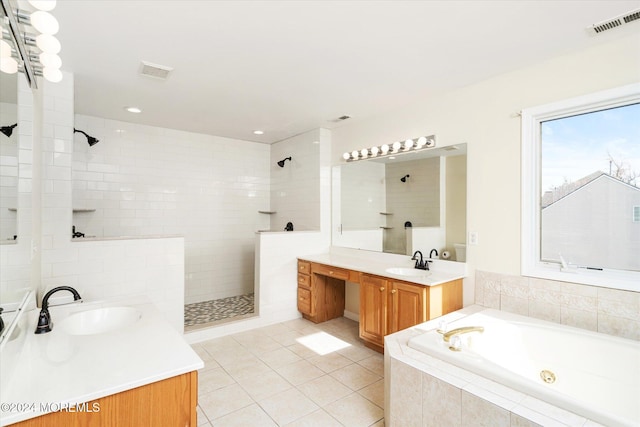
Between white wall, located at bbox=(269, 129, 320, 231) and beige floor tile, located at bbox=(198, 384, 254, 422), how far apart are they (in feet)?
7.61

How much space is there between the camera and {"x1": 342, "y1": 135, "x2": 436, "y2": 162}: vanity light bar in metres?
3.18

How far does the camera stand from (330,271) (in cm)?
364

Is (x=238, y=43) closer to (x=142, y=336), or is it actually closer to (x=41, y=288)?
(x=142, y=336)

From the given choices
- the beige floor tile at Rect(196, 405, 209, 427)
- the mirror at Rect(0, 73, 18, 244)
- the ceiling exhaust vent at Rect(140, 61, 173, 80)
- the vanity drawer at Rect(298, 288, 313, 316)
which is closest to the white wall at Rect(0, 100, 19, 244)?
the mirror at Rect(0, 73, 18, 244)

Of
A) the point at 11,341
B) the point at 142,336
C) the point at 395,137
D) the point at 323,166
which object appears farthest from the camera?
the point at 323,166

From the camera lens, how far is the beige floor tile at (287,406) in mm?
2146

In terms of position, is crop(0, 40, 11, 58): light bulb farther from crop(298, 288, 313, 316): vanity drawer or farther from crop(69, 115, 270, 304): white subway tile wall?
crop(298, 288, 313, 316): vanity drawer

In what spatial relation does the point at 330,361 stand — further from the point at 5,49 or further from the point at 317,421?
the point at 5,49

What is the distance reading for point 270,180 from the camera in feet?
17.6

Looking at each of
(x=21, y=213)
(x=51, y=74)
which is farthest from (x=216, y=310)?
(x=51, y=74)

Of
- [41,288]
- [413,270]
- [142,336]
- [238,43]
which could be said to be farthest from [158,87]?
[413,270]

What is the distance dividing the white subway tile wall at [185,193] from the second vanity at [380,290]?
1.49 meters

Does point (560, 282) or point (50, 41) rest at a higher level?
point (50, 41)

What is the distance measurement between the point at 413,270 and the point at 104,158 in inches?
158
